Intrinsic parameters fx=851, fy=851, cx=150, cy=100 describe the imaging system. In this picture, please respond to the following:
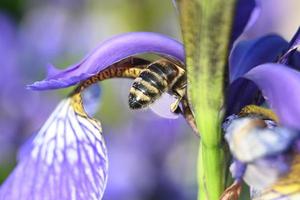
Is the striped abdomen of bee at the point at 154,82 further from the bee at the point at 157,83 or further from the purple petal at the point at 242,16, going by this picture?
the purple petal at the point at 242,16

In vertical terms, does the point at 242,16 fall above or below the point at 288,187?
above

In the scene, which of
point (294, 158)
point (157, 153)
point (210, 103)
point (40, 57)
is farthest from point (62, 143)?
point (40, 57)

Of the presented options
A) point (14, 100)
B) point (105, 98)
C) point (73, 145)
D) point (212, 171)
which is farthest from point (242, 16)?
point (105, 98)

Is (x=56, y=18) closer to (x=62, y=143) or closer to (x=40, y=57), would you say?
(x=40, y=57)

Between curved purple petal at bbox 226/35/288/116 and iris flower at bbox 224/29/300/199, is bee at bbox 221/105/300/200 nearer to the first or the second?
iris flower at bbox 224/29/300/199

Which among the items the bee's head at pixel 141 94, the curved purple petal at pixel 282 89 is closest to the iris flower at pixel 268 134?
the curved purple petal at pixel 282 89

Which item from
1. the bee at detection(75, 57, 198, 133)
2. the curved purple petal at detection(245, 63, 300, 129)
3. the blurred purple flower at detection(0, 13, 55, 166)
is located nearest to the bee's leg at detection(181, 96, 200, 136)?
the bee at detection(75, 57, 198, 133)

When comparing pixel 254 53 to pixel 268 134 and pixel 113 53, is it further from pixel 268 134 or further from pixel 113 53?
pixel 268 134
